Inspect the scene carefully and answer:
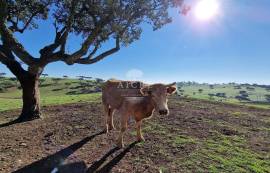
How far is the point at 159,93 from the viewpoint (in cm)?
1342

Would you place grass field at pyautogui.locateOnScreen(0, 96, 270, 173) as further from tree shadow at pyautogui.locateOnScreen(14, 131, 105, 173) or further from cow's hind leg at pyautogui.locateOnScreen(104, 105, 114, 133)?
cow's hind leg at pyautogui.locateOnScreen(104, 105, 114, 133)

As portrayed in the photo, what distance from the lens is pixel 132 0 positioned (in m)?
20.5

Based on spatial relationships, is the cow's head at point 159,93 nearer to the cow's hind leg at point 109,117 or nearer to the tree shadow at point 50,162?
the tree shadow at point 50,162

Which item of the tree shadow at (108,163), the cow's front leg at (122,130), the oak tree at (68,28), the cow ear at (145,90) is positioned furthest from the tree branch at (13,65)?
the cow ear at (145,90)

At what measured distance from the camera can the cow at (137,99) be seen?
1341cm

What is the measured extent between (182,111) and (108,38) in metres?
7.11

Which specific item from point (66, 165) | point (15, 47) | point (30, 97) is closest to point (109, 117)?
point (66, 165)

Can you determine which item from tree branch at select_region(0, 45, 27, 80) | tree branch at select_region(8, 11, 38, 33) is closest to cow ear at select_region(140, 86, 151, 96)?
tree branch at select_region(0, 45, 27, 80)

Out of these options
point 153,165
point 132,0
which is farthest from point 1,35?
point 153,165

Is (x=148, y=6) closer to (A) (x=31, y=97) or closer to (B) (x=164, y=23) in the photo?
(B) (x=164, y=23)

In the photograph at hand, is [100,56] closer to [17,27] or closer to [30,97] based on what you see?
[30,97]

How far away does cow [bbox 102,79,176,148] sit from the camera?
1341 cm

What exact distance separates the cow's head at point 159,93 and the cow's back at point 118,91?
106cm

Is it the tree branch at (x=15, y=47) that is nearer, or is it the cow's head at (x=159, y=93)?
the cow's head at (x=159, y=93)
